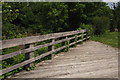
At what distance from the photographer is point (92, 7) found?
29.2 meters

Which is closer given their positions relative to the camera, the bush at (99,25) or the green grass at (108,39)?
the green grass at (108,39)

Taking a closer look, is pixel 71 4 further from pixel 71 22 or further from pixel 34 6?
pixel 34 6

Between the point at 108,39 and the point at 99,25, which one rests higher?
the point at 99,25

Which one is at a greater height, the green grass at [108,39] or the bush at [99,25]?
the bush at [99,25]

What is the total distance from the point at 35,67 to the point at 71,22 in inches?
1017

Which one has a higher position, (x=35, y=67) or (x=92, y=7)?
(x=92, y=7)

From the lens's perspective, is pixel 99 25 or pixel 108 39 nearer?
pixel 108 39

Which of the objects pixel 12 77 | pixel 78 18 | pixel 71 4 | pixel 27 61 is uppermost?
pixel 71 4

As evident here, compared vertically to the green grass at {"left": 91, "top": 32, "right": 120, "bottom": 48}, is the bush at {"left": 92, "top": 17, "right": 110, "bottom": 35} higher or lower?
higher

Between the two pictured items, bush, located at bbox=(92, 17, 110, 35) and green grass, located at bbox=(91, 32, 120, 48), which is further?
bush, located at bbox=(92, 17, 110, 35)

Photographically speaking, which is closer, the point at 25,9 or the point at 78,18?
the point at 78,18

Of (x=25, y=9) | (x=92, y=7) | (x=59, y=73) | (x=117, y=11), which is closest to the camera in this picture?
(x=59, y=73)

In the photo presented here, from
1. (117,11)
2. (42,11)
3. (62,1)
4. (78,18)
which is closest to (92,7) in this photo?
(78,18)

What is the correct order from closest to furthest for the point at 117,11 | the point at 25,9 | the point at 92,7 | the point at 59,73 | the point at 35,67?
the point at 59,73 < the point at 35,67 < the point at 92,7 < the point at 25,9 < the point at 117,11
